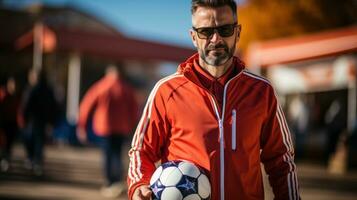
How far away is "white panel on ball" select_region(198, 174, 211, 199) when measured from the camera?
268cm

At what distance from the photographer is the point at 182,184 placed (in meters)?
2.71

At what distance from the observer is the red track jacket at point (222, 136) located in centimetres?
273

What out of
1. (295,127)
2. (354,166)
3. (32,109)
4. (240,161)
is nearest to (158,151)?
(240,161)

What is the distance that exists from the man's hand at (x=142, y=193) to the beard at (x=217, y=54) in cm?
68

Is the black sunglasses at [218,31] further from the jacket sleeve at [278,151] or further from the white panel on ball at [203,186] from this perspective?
the white panel on ball at [203,186]

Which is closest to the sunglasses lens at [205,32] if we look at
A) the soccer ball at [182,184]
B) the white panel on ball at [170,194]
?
the soccer ball at [182,184]

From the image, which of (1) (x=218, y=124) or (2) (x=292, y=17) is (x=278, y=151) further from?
(2) (x=292, y=17)

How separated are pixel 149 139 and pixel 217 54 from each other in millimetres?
536

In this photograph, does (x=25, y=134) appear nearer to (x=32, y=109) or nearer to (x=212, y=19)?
(x=32, y=109)

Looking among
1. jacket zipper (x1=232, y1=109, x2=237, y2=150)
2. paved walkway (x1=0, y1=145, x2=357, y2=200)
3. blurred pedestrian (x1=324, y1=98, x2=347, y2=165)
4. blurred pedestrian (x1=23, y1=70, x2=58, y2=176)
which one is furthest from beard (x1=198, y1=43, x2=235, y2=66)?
blurred pedestrian (x1=324, y1=98, x2=347, y2=165)

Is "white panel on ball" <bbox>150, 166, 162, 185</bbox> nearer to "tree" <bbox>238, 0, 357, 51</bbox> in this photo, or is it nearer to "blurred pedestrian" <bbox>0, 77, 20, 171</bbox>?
"blurred pedestrian" <bbox>0, 77, 20, 171</bbox>

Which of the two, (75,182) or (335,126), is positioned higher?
(335,126)

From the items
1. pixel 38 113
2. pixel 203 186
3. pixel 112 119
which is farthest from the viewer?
pixel 38 113

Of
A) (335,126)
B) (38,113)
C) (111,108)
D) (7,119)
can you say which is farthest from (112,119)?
(335,126)
